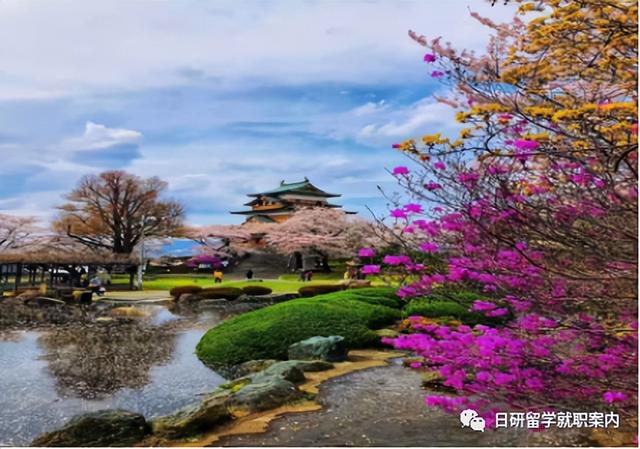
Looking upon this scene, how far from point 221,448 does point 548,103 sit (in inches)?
162

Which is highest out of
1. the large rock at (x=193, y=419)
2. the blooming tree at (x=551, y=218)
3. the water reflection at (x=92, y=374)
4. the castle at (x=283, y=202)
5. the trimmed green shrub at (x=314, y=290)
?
the castle at (x=283, y=202)

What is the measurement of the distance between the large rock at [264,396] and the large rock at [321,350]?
2.20 m

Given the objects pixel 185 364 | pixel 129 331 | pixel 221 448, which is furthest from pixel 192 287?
pixel 221 448

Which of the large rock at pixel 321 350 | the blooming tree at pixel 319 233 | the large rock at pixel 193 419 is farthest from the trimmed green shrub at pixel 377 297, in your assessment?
the blooming tree at pixel 319 233

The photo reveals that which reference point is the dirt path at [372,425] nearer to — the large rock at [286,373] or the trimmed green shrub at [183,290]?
the large rock at [286,373]

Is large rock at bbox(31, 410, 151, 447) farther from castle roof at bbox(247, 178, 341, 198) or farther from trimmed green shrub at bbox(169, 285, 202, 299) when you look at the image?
castle roof at bbox(247, 178, 341, 198)

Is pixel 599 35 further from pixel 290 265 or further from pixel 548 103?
pixel 290 265

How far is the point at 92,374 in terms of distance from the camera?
8914 millimetres

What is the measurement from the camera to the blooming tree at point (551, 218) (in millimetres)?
3139

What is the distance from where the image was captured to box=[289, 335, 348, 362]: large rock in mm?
8875

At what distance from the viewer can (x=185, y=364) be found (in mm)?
9812

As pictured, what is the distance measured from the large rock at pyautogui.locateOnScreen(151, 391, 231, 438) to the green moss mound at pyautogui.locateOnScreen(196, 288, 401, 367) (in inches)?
145

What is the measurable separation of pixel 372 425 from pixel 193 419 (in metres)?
1.88

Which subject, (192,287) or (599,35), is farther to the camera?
(192,287)
